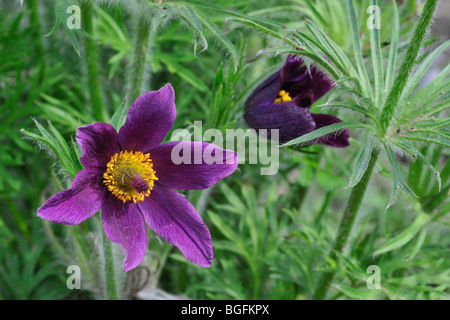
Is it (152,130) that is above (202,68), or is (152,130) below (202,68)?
below

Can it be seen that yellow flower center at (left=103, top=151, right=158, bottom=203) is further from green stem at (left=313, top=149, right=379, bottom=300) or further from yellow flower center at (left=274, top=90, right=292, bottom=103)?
Result: green stem at (left=313, top=149, right=379, bottom=300)

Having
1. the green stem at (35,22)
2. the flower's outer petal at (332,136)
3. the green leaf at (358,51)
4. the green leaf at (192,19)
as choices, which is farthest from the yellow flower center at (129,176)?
the green stem at (35,22)

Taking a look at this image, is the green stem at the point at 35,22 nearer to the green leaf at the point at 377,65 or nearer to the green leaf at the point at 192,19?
the green leaf at the point at 192,19
